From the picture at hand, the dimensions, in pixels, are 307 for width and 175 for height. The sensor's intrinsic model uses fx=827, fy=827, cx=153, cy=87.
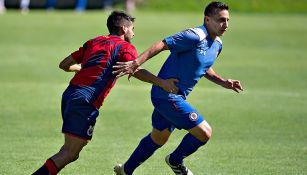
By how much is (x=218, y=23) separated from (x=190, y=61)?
53 cm

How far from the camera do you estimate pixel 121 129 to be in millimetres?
12734

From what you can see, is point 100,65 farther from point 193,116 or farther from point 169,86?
point 193,116

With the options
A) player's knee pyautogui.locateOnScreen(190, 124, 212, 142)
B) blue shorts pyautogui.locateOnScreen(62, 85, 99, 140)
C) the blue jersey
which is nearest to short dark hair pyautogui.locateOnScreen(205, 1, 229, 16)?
the blue jersey

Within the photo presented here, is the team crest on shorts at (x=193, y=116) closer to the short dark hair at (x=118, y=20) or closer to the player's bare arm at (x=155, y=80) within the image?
the player's bare arm at (x=155, y=80)

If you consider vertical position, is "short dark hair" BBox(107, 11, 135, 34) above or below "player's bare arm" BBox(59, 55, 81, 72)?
above

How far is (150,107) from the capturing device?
15.2 m

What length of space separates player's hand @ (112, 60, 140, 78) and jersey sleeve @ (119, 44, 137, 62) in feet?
0.21

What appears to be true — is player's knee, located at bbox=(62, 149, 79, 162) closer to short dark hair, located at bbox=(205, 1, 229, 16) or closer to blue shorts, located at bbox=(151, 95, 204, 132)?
blue shorts, located at bbox=(151, 95, 204, 132)

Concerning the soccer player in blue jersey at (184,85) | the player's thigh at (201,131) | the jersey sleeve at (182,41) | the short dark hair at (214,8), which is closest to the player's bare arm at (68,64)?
the soccer player in blue jersey at (184,85)

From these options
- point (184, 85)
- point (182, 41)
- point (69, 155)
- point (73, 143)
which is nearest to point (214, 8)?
point (182, 41)

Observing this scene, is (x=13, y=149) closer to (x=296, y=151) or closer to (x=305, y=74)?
(x=296, y=151)

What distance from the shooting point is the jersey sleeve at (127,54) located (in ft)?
26.9

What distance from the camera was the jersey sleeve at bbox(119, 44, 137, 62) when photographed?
8.21 meters

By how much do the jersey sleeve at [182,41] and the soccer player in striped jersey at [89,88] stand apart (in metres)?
0.39
